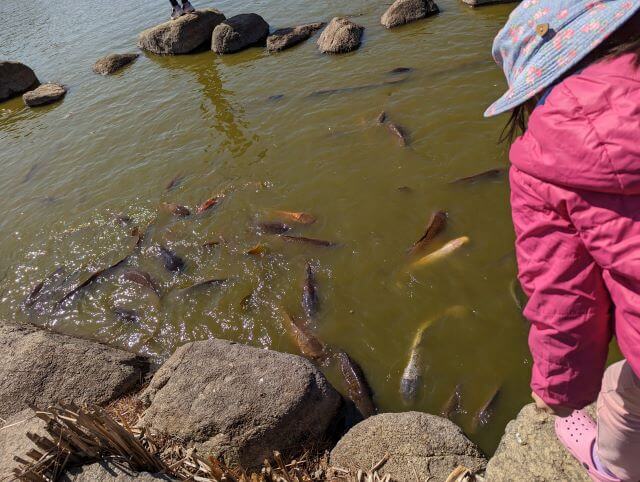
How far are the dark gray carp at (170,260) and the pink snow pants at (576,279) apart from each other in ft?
16.5

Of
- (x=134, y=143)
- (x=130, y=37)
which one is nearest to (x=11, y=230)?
(x=134, y=143)

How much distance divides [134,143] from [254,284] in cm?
527

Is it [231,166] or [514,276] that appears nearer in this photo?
[514,276]

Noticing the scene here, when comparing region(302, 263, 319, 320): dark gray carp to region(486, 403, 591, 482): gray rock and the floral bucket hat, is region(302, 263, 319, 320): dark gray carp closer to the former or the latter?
region(486, 403, 591, 482): gray rock

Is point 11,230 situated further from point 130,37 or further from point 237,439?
point 130,37

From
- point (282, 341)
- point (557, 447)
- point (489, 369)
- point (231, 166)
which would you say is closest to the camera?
point (557, 447)

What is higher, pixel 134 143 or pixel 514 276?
pixel 134 143

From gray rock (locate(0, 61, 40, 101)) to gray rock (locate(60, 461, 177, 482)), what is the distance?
14.3 m

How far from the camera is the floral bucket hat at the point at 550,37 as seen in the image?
4.87 feet

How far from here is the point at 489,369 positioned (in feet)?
13.3

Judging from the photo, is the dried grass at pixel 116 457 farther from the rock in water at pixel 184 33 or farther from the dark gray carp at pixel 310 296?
the rock in water at pixel 184 33

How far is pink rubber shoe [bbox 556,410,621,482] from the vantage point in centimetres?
251

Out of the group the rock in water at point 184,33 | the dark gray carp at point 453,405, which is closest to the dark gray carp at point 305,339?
the dark gray carp at point 453,405

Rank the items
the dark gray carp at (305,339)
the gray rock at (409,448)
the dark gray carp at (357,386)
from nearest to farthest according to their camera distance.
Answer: the gray rock at (409,448), the dark gray carp at (357,386), the dark gray carp at (305,339)
